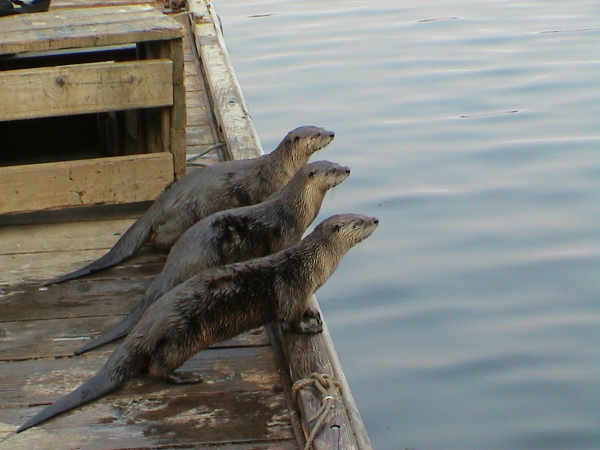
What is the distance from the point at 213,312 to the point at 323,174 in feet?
2.77

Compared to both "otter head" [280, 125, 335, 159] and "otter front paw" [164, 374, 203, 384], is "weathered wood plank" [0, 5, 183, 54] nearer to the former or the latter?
"otter head" [280, 125, 335, 159]

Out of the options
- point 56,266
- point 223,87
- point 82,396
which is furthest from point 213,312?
point 223,87

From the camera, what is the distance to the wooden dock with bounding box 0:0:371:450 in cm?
220

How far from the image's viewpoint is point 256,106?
310 inches

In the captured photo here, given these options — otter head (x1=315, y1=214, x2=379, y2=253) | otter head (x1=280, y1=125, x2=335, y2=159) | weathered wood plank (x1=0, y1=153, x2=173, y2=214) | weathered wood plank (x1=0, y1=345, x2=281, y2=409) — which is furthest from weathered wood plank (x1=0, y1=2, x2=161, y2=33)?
weathered wood plank (x1=0, y1=345, x2=281, y2=409)

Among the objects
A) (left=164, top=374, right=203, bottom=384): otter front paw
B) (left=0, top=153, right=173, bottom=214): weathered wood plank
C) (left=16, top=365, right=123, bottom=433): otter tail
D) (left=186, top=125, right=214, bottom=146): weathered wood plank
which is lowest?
(left=186, top=125, right=214, bottom=146): weathered wood plank

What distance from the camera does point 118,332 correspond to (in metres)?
2.60

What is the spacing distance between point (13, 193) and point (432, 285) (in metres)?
2.28

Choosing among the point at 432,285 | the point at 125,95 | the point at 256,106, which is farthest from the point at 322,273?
the point at 256,106

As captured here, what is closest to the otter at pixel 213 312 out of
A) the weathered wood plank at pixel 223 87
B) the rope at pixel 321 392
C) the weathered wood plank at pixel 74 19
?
the rope at pixel 321 392

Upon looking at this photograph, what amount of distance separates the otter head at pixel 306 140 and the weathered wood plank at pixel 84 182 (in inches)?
18.3

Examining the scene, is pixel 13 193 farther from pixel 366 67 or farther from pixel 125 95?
pixel 366 67

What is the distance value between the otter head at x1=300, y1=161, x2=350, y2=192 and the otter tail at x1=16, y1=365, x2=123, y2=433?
1026 mm

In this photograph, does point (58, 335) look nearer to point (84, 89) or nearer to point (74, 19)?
point (84, 89)
